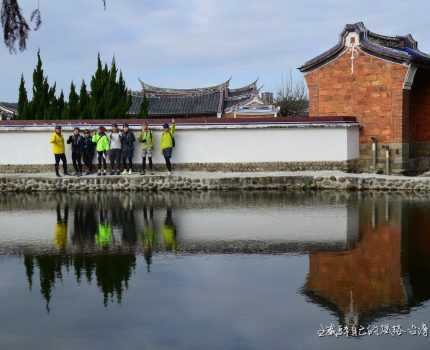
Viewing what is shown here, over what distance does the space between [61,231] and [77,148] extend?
10.0m

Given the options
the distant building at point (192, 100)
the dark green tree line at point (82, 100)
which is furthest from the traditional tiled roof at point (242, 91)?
the dark green tree line at point (82, 100)

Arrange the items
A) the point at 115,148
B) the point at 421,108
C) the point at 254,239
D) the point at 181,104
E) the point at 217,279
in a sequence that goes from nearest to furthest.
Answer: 1. the point at 217,279
2. the point at 254,239
3. the point at 115,148
4. the point at 421,108
5. the point at 181,104

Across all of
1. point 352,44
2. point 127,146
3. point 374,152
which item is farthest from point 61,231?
point 352,44

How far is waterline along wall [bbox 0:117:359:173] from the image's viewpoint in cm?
2248

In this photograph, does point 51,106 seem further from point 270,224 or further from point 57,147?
point 270,224

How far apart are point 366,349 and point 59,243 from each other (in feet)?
20.7

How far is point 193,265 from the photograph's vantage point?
30.0ft

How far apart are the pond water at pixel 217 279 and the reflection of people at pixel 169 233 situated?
3 cm

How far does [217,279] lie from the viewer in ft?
27.3

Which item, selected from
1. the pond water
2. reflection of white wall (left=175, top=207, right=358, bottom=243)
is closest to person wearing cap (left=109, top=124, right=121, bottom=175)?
the pond water

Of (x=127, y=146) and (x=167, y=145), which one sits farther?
(x=127, y=146)

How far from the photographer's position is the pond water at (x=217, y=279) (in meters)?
6.25

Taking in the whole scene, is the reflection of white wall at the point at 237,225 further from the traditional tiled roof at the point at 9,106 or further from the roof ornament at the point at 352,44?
the traditional tiled roof at the point at 9,106

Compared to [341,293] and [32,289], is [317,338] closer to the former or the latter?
[341,293]
